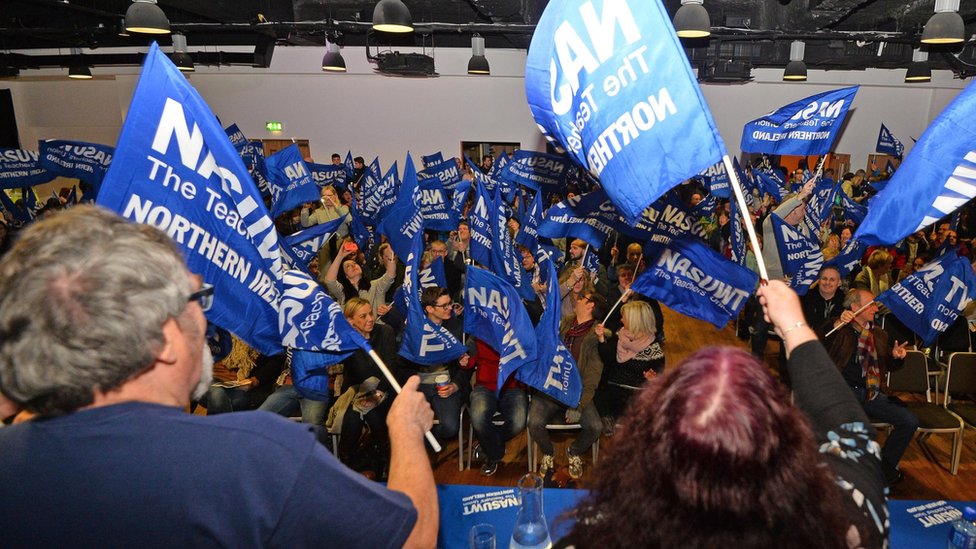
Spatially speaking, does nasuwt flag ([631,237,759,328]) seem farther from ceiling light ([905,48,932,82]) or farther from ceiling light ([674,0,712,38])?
ceiling light ([905,48,932,82])

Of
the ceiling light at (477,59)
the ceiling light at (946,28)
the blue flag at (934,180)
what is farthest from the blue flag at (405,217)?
the ceiling light at (477,59)

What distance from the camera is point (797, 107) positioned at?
21.8 feet

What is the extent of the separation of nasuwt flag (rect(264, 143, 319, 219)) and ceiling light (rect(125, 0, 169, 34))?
2.00 metres

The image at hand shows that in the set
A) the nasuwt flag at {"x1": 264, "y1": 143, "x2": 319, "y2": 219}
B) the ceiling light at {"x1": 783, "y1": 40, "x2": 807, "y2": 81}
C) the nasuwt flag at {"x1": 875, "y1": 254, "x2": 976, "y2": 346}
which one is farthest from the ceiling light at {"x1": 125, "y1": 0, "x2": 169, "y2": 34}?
the ceiling light at {"x1": 783, "y1": 40, "x2": 807, "y2": 81}

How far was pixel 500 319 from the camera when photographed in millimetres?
3877

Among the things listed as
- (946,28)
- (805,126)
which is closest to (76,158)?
(805,126)

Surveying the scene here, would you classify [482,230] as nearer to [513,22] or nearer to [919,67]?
[513,22]

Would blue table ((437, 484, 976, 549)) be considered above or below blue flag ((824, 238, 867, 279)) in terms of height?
below

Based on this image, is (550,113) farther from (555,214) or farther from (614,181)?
(555,214)

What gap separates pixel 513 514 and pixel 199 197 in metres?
1.80

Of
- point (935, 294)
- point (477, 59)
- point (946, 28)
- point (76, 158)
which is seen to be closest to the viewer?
point (935, 294)

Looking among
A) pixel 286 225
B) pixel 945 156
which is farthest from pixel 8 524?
pixel 286 225

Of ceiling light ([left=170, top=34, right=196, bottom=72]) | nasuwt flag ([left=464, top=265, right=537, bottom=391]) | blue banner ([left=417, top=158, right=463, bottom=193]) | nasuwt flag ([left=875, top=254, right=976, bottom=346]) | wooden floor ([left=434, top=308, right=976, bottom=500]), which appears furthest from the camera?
ceiling light ([left=170, top=34, right=196, bottom=72])

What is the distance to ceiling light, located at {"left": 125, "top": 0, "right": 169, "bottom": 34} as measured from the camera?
22.4ft
